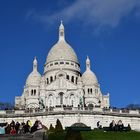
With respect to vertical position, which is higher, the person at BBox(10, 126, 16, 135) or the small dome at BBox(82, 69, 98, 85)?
the small dome at BBox(82, 69, 98, 85)

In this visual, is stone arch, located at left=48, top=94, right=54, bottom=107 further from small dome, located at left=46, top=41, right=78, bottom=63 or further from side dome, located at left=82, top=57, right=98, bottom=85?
small dome, located at left=46, top=41, right=78, bottom=63

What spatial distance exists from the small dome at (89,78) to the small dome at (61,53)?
6623 mm

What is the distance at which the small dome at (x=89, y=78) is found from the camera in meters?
121

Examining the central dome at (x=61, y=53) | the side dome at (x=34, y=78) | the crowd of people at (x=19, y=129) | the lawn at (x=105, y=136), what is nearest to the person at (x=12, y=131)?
the crowd of people at (x=19, y=129)

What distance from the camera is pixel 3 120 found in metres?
91.5

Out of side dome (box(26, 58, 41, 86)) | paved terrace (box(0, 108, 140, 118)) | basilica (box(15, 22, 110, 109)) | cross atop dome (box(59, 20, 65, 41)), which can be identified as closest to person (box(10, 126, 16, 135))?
paved terrace (box(0, 108, 140, 118))

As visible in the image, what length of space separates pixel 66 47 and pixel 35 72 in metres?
11.2

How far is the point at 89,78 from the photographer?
121562mm

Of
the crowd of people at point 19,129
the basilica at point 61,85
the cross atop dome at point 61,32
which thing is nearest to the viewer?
the crowd of people at point 19,129

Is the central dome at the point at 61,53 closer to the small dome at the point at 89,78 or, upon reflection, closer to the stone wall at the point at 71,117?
the small dome at the point at 89,78

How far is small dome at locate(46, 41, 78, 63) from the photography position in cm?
12725

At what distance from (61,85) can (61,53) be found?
13671 mm

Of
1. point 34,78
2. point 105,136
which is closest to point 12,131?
point 105,136

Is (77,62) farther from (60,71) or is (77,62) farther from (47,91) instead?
(47,91)
